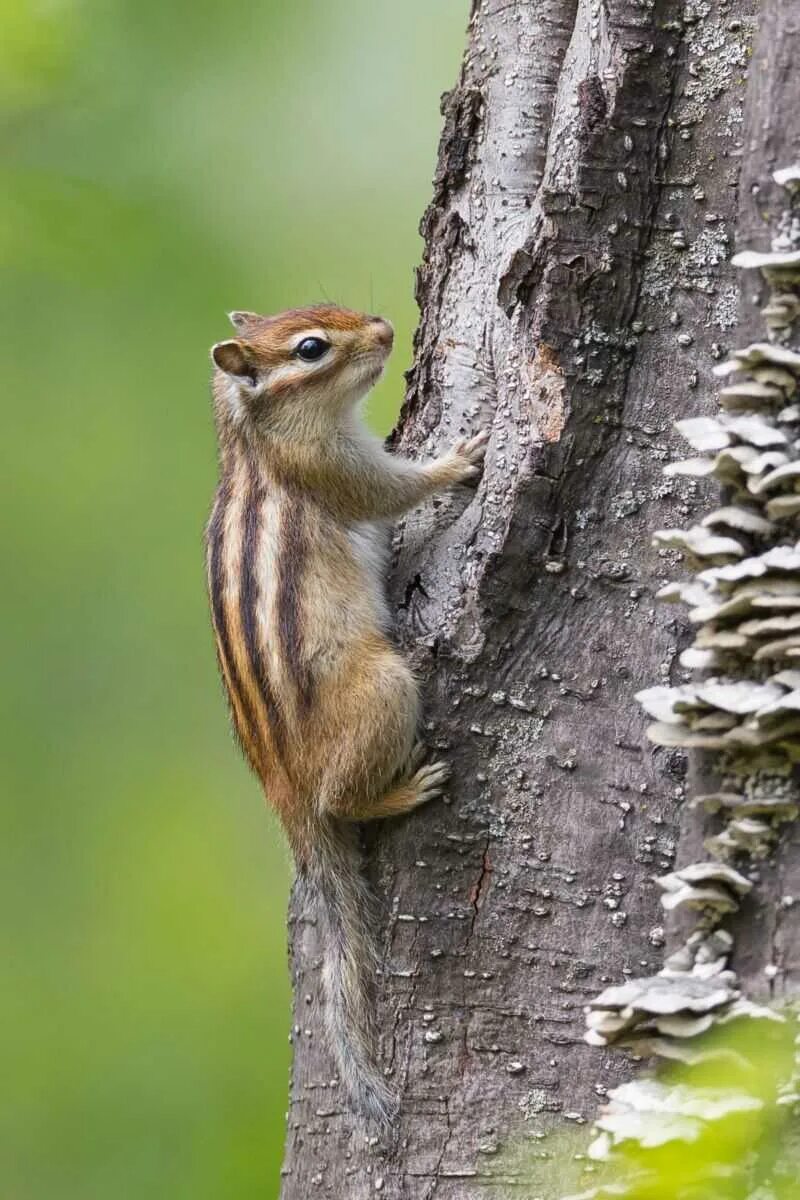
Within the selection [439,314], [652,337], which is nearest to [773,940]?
[652,337]

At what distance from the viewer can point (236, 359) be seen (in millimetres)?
4363

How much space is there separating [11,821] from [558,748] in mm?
3609

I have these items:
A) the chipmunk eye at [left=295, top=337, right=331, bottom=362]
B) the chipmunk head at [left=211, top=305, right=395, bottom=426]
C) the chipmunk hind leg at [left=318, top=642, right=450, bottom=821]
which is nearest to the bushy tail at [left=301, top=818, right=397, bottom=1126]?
the chipmunk hind leg at [left=318, top=642, right=450, bottom=821]

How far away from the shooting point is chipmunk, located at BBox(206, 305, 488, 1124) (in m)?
2.90

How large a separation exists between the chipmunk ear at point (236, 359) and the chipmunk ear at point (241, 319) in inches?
7.6

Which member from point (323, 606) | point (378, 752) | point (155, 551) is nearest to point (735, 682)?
point (378, 752)

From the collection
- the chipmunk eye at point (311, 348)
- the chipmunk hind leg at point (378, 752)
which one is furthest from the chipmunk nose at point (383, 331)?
the chipmunk hind leg at point (378, 752)

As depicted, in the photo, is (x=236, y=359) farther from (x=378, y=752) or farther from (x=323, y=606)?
(x=378, y=752)

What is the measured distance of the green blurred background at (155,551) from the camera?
485 cm

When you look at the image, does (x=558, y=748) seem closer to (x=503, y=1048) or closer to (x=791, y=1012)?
(x=503, y=1048)

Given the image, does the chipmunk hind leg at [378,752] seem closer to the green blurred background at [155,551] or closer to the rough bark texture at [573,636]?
the rough bark texture at [573,636]

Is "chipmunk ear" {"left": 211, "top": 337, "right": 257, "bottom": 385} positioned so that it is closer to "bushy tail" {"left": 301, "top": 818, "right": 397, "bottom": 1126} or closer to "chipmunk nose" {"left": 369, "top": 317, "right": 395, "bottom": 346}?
"chipmunk nose" {"left": 369, "top": 317, "right": 395, "bottom": 346}

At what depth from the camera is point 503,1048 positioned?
2.67 meters

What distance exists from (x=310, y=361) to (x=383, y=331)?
0.24 metres
